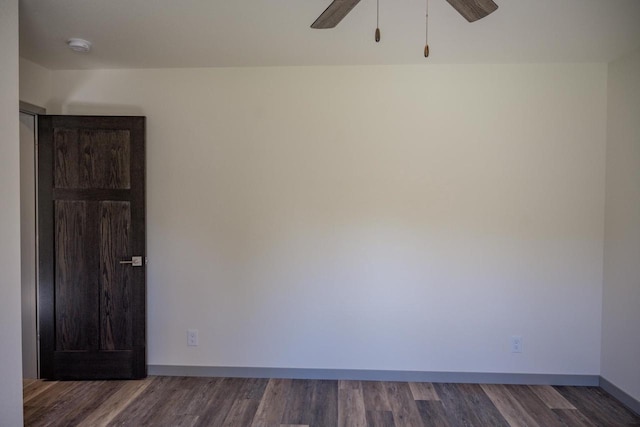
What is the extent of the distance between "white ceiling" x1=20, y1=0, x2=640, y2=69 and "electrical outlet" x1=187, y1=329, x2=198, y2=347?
220 centimetres

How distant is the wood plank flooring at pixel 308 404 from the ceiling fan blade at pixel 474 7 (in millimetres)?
2359

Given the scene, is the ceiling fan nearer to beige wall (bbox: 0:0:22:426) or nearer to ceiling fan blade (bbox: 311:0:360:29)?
ceiling fan blade (bbox: 311:0:360:29)

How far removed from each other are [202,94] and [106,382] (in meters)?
2.47

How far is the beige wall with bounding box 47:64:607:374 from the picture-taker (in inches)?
106

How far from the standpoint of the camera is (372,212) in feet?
9.11

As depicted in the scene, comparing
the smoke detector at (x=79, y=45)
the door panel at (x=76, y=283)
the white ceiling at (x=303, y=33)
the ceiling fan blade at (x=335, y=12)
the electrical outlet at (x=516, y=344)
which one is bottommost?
the electrical outlet at (x=516, y=344)

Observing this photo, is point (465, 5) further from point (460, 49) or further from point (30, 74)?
point (30, 74)

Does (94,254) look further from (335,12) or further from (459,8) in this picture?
(459,8)

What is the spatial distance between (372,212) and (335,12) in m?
1.58

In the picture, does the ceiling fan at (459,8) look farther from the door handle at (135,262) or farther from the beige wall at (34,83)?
the beige wall at (34,83)

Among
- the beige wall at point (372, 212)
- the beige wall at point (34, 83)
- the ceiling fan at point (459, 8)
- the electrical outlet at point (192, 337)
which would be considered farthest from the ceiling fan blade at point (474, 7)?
the beige wall at point (34, 83)

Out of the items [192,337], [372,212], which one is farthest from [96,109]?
[372,212]

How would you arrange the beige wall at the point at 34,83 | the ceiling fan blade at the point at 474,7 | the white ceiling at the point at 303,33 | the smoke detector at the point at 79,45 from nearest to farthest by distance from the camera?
the ceiling fan blade at the point at 474,7
the white ceiling at the point at 303,33
the smoke detector at the point at 79,45
the beige wall at the point at 34,83

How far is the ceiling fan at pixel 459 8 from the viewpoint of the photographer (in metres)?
1.39
